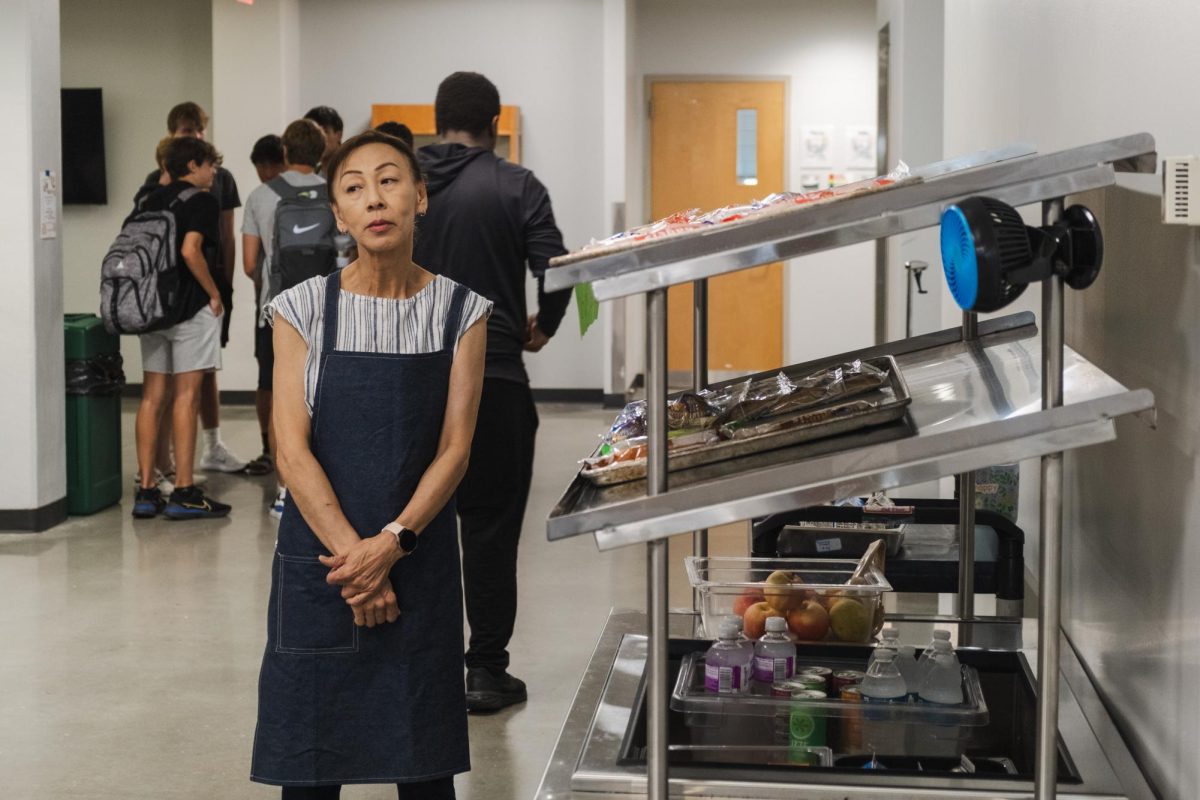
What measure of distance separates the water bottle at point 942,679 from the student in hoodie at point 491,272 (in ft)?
6.59

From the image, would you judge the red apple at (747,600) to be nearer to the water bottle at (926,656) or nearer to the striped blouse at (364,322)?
the water bottle at (926,656)

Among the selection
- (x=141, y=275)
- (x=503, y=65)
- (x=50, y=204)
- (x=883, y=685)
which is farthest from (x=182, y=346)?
(x=883, y=685)

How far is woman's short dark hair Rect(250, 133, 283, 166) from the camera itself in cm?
769

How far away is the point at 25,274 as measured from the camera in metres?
6.54

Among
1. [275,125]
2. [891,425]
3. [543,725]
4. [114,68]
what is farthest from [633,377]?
[891,425]

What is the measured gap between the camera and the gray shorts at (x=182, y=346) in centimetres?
700

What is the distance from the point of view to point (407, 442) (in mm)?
2393

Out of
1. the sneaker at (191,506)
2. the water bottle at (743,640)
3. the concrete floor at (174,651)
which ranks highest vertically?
the water bottle at (743,640)

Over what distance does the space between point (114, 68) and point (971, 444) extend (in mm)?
10479

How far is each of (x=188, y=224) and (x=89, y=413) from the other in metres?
1.04

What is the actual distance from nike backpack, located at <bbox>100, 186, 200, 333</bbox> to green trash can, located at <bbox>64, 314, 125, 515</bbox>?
38 cm

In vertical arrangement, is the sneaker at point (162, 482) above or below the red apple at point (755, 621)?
below

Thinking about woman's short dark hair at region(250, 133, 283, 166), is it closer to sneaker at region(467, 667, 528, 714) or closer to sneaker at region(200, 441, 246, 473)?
sneaker at region(200, 441, 246, 473)

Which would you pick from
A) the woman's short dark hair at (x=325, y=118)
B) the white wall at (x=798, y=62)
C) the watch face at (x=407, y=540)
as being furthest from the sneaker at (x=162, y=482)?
the watch face at (x=407, y=540)
